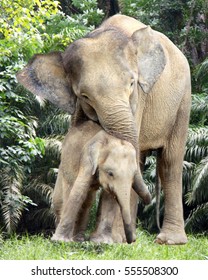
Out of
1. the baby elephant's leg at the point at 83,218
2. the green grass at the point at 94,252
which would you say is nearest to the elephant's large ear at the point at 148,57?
the baby elephant's leg at the point at 83,218

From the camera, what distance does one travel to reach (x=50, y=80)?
8633 millimetres

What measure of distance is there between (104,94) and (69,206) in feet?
3.67

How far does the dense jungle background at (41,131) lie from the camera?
52.4ft

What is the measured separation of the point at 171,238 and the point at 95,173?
2167 millimetres

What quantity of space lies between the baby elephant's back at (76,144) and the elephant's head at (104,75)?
4.7 inches

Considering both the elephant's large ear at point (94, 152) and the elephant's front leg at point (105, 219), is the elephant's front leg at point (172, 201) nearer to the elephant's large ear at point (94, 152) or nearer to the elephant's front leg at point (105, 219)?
the elephant's front leg at point (105, 219)

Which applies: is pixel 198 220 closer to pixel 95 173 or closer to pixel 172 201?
pixel 172 201

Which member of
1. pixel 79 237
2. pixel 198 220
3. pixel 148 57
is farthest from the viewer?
pixel 198 220

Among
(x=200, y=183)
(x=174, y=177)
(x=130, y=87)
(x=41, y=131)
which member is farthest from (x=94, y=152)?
(x=41, y=131)

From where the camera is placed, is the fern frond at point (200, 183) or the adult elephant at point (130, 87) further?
the fern frond at point (200, 183)

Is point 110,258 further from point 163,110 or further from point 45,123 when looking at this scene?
point 45,123

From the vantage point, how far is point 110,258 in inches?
306

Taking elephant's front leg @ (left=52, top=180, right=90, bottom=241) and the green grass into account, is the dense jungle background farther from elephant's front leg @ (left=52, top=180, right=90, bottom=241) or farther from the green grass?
elephant's front leg @ (left=52, top=180, right=90, bottom=241)

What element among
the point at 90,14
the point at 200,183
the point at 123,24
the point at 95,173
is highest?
the point at 123,24
